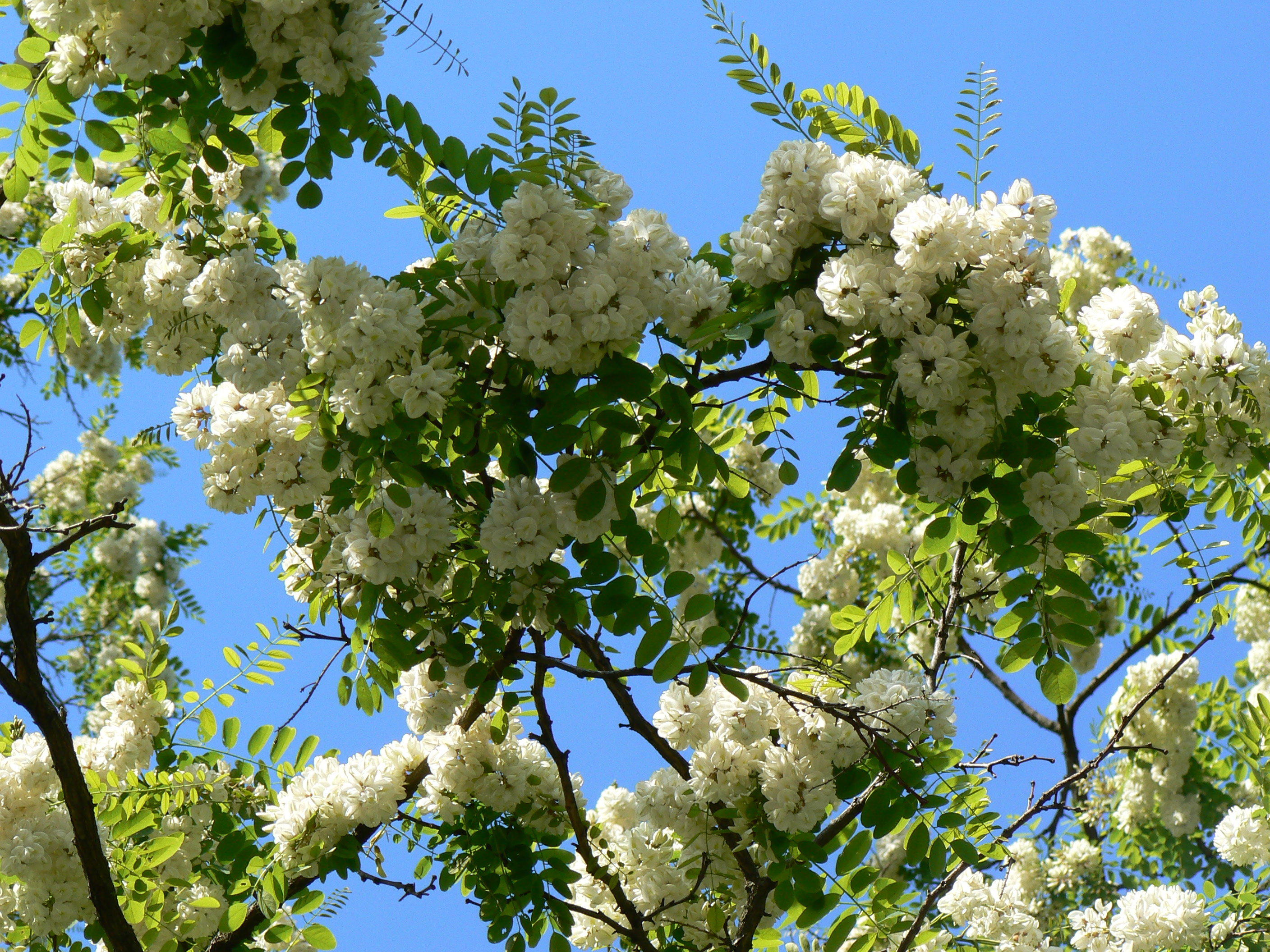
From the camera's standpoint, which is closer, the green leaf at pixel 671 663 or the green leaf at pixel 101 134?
the green leaf at pixel 671 663

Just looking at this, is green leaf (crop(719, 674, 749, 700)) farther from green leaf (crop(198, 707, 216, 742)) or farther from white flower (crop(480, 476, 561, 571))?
green leaf (crop(198, 707, 216, 742))

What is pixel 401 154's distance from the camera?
2648mm

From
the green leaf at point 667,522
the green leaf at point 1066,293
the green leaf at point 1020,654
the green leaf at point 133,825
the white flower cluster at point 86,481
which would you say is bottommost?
the green leaf at point 1020,654

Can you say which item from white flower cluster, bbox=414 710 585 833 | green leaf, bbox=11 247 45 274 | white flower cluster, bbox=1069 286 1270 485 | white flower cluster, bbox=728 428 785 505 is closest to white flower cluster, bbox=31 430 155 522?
white flower cluster, bbox=728 428 785 505

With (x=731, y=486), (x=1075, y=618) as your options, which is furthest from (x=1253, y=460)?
(x=731, y=486)

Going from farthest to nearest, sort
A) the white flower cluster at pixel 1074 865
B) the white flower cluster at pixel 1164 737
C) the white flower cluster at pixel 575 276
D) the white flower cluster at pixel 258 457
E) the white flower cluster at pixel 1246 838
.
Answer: the white flower cluster at pixel 1074 865
the white flower cluster at pixel 1164 737
the white flower cluster at pixel 1246 838
the white flower cluster at pixel 258 457
the white flower cluster at pixel 575 276

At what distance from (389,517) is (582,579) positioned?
0.49 meters

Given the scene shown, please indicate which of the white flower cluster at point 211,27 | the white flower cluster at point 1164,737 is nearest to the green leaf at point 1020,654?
the white flower cluster at point 211,27

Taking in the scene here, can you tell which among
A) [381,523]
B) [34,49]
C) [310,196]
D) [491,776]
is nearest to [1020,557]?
[381,523]

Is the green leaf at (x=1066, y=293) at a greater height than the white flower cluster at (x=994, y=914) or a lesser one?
greater

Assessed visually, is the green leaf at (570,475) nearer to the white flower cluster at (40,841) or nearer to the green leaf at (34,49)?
the green leaf at (34,49)

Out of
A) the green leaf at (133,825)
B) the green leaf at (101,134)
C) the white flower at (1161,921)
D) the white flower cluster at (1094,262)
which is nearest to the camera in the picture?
the green leaf at (101,134)

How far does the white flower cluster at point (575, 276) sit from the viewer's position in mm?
2246

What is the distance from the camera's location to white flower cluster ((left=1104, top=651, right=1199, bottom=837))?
614cm
